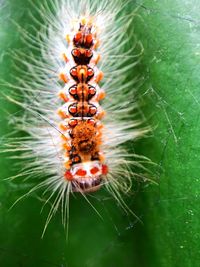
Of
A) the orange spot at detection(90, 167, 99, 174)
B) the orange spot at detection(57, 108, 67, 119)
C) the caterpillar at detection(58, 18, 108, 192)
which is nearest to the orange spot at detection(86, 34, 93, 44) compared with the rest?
the caterpillar at detection(58, 18, 108, 192)

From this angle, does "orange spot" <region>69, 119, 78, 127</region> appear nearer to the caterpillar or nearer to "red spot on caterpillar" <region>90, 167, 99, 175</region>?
the caterpillar

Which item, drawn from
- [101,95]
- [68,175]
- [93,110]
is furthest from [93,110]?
[68,175]

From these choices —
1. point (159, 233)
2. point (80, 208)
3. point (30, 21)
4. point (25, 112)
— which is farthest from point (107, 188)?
point (30, 21)

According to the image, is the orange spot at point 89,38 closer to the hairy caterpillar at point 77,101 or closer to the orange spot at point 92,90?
the hairy caterpillar at point 77,101

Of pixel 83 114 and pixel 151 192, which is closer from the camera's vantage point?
pixel 151 192

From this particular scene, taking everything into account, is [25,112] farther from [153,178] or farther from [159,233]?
[159,233]

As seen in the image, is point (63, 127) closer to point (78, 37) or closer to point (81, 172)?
point (81, 172)
